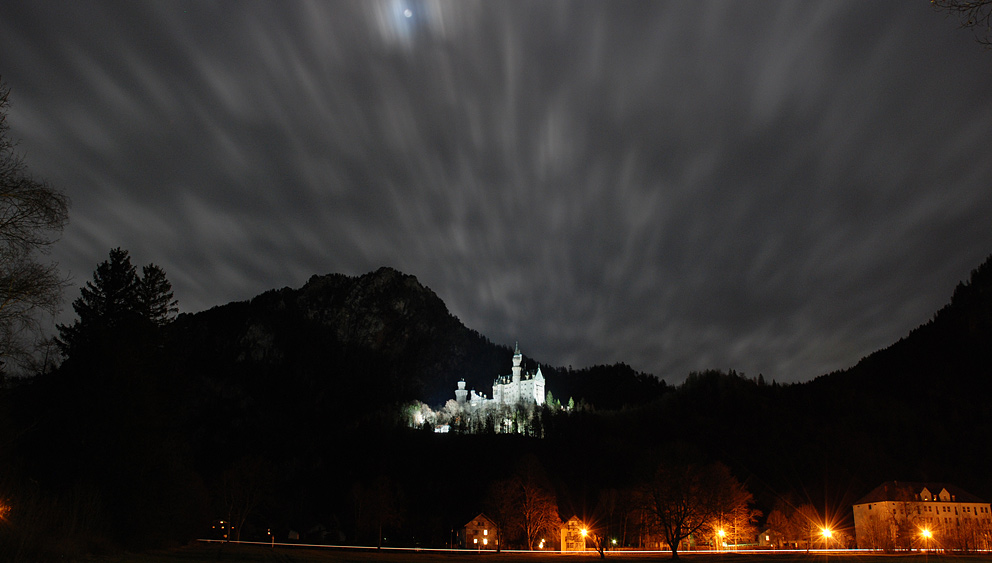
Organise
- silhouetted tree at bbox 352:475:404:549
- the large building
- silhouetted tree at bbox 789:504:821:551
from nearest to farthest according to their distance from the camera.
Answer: silhouetted tree at bbox 352:475:404:549, the large building, silhouetted tree at bbox 789:504:821:551

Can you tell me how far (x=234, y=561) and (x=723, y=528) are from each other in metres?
69.0

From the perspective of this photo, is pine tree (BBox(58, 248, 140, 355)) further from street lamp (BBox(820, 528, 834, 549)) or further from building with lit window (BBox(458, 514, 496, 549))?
street lamp (BBox(820, 528, 834, 549))

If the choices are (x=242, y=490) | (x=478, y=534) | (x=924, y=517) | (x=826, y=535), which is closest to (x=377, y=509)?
(x=242, y=490)

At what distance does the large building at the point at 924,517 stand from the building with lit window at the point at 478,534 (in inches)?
2251

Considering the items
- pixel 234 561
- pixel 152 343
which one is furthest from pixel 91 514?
pixel 234 561

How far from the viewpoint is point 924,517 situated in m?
108

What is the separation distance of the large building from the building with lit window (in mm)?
57181

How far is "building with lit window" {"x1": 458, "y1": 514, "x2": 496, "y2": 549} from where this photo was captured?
336 ft

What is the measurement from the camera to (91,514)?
91.8 ft

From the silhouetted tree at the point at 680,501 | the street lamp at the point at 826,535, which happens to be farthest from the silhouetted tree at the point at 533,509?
the street lamp at the point at 826,535

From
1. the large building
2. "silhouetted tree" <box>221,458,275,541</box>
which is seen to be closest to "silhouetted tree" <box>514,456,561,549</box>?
"silhouetted tree" <box>221,458,275,541</box>

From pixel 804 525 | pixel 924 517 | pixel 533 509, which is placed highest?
pixel 533 509

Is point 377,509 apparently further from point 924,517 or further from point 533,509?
point 924,517

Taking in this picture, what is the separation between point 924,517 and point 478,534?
75.4 m
